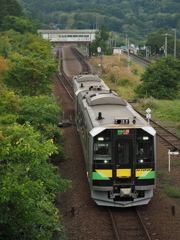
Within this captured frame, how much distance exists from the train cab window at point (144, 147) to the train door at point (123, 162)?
0.27 m

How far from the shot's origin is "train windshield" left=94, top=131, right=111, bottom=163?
1342cm

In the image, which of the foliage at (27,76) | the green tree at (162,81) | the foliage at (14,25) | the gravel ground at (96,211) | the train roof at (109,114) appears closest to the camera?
the gravel ground at (96,211)

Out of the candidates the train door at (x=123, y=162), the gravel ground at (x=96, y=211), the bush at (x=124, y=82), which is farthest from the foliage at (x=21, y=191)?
the bush at (x=124, y=82)

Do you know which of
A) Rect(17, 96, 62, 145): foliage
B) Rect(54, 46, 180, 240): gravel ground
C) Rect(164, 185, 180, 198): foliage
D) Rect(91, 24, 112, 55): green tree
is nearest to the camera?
Rect(54, 46, 180, 240): gravel ground

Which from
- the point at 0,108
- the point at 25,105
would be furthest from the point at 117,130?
the point at 25,105

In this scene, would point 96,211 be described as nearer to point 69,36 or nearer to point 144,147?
point 144,147

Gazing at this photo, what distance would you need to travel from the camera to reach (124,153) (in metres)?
13.5

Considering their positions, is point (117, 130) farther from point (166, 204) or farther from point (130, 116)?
point (166, 204)

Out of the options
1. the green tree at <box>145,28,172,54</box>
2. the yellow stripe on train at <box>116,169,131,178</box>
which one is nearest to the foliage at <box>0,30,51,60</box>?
the yellow stripe on train at <box>116,169,131,178</box>

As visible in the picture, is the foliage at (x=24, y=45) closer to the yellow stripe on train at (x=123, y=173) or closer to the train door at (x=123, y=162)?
the train door at (x=123, y=162)

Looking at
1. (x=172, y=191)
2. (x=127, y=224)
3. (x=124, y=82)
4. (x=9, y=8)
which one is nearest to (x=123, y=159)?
(x=127, y=224)

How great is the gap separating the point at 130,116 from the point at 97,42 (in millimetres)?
62927

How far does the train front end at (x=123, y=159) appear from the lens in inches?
527

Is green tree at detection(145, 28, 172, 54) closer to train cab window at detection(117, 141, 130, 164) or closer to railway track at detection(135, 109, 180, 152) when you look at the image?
railway track at detection(135, 109, 180, 152)
